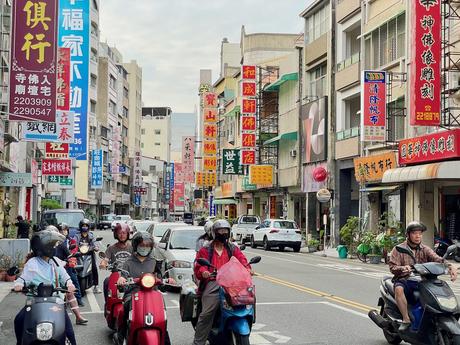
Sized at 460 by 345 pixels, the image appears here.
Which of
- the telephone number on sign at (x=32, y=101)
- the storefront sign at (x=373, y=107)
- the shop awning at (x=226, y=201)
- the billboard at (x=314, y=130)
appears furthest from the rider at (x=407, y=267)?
the shop awning at (x=226, y=201)

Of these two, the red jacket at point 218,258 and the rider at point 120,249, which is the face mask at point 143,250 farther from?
the rider at point 120,249

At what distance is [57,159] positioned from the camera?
38844 mm

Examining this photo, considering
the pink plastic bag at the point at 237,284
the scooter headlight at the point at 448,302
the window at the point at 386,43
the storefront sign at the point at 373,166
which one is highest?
the window at the point at 386,43

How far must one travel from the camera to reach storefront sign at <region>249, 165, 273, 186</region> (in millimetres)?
51125

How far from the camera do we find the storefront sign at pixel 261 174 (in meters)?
51.1

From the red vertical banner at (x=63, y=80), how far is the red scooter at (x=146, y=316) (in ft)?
85.9

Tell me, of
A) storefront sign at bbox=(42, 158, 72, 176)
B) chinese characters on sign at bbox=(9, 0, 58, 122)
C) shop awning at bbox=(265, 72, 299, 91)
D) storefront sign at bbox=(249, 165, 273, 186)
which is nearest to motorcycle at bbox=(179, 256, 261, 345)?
chinese characters on sign at bbox=(9, 0, 58, 122)

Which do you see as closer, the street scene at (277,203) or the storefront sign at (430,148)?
the street scene at (277,203)

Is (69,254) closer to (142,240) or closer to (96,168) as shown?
(142,240)

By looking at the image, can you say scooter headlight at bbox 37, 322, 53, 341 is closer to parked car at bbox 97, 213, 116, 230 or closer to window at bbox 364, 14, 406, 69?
window at bbox 364, 14, 406, 69

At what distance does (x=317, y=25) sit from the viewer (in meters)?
43.7

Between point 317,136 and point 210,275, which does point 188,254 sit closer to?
point 210,275

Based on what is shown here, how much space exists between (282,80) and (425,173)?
24202 millimetres

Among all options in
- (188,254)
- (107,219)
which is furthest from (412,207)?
(107,219)
